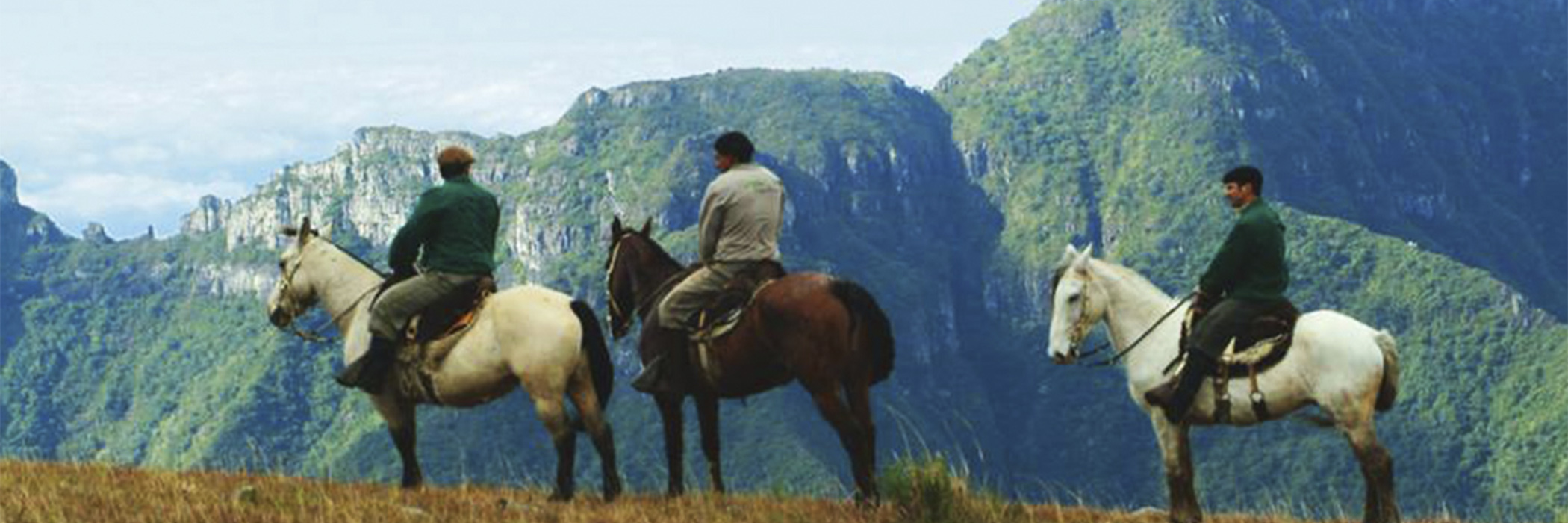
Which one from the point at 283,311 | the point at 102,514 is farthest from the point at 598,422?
the point at 102,514

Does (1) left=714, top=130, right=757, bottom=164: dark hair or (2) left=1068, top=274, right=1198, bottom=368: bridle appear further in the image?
(1) left=714, top=130, right=757, bottom=164: dark hair

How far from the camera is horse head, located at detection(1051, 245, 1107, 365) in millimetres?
12688

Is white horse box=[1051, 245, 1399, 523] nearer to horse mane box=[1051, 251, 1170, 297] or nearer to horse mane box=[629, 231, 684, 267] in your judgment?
horse mane box=[1051, 251, 1170, 297]

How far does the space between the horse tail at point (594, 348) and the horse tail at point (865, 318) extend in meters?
1.98

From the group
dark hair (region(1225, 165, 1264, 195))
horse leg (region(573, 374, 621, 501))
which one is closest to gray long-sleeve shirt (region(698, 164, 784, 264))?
horse leg (region(573, 374, 621, 501))

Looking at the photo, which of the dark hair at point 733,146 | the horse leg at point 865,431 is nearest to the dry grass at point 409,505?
the horse leg at point 865,431

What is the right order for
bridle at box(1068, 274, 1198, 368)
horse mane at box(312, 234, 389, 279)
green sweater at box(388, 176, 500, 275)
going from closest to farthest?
bridle at box(1068, 274, 1198, 368), green sweater at box(388, 176, 500, 275), horse mane at box(312, 234, 389, 279)

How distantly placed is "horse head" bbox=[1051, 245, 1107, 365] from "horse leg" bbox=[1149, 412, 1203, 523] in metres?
0.90

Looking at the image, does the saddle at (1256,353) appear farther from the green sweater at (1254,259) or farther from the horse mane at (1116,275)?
the horse mane at (1116,275)

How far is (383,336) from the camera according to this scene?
13.2m

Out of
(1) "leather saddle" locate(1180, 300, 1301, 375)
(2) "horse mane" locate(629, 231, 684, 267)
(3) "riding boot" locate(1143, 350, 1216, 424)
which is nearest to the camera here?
(1) "leather saddle" locate(1180, 300, 1301, 375)

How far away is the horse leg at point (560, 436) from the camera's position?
12.7 metres

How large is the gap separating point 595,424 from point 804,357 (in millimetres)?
1884

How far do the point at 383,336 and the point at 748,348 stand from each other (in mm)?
2943
